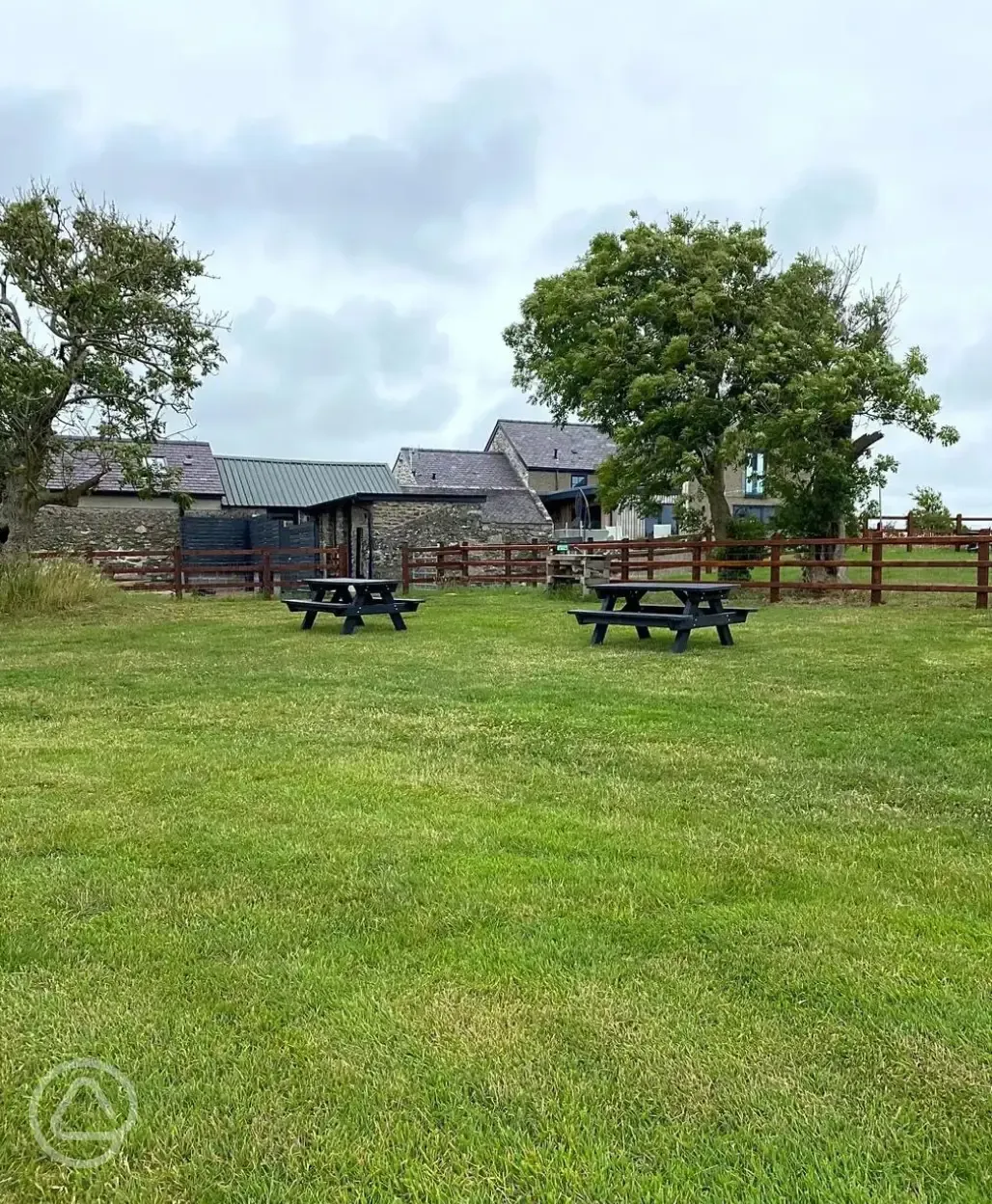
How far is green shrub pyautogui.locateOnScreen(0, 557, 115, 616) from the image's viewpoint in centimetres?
1392

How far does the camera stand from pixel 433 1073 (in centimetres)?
201

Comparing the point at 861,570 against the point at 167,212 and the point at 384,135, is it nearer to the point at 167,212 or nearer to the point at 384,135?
the point at 384,135

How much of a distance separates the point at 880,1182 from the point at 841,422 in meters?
16.6

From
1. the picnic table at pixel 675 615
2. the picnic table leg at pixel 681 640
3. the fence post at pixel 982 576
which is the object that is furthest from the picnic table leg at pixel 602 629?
the fence post at pixel 982 576

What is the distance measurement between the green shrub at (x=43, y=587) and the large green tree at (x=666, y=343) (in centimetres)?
1089

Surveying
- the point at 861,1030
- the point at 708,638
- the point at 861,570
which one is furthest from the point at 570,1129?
the point at 861,570

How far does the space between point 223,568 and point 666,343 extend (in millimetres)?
10822

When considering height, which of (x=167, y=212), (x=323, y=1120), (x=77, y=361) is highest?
(x=167, y=212)

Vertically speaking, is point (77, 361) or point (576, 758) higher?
point (77, 361)

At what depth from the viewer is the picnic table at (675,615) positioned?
9.18 meters

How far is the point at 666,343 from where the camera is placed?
19328 millimetres

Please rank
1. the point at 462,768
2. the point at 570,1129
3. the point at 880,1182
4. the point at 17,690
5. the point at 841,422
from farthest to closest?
the point at 841,422 → the point at 17,690 → the point at 462,768 → the point at 570,1129 → the point at 880,1182

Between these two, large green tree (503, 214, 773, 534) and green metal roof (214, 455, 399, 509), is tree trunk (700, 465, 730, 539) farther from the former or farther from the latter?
green metal roof (214, 455, 399, 509)

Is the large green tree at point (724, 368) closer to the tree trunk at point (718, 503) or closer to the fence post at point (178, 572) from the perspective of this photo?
the tree trunk at point (718, 503)
